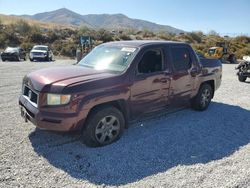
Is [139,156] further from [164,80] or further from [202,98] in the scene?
[202,98]

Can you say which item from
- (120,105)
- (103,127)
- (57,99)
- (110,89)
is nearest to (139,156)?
(103,127)

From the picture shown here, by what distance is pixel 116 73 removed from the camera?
5324 millimetres

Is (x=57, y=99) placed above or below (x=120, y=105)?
above

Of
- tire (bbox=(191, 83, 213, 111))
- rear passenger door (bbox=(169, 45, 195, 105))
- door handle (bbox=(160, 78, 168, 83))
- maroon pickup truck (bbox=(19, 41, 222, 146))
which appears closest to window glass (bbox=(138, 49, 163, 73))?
maroon pickup truck (bbox=(19, 41, 222, 146))

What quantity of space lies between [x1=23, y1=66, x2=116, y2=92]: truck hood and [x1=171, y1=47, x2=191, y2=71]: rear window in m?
1.82

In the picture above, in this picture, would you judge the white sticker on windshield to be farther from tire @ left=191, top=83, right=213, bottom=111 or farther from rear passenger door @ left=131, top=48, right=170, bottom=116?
tire @ left=191, top=83, right=213, bottom=111

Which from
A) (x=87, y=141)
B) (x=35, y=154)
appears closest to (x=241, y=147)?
(x=87, y=141)

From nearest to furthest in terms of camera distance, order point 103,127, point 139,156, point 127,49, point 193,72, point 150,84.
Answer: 1. point 139,156
2. point 103,127
3. point 150,84
4. point 127,49
5. point 193,72

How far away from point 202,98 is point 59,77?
410cm

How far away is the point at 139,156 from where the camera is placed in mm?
4777

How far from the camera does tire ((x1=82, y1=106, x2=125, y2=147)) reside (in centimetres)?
488

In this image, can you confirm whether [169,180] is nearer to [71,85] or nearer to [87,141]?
[87,141]

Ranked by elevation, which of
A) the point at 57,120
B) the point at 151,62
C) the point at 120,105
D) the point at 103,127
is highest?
the point at 151,62

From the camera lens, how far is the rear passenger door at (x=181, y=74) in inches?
251
